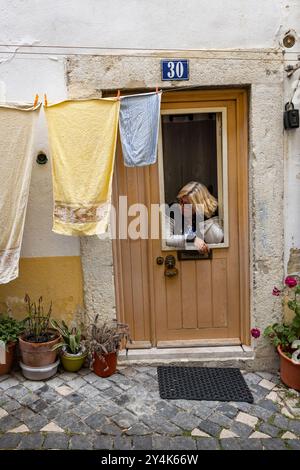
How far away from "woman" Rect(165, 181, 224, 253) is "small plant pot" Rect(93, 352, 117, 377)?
1297 millimetres

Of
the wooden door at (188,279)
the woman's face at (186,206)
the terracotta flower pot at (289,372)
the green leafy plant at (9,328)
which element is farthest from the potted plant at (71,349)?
the terracotta flower pot at (289,372)

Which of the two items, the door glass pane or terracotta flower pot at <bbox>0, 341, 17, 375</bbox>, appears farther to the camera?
the door glass pane

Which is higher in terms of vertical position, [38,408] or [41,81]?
[41,81]

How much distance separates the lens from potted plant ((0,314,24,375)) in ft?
12.4

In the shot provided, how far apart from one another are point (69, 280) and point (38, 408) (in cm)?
123

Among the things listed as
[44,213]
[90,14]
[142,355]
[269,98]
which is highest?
[90,14]

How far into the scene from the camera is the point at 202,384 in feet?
12.2

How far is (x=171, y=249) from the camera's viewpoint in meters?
4.10

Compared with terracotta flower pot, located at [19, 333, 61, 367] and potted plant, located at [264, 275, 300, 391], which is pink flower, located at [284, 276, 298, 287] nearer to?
potted plant, located at [264, 275, 300, 391]

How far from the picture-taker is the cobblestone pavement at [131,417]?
9.65ft

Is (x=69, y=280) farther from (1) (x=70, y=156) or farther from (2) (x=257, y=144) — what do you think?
(2) (x=257, y=144)

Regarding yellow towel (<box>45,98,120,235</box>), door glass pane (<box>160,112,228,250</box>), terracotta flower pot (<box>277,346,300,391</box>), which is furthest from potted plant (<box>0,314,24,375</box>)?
terracotta flower pot (<box>277,346,300,391</box>)

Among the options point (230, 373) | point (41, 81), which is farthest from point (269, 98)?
point (230, 373)

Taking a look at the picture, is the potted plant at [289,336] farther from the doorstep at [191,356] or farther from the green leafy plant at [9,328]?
the green leafy plant at [9,328]
